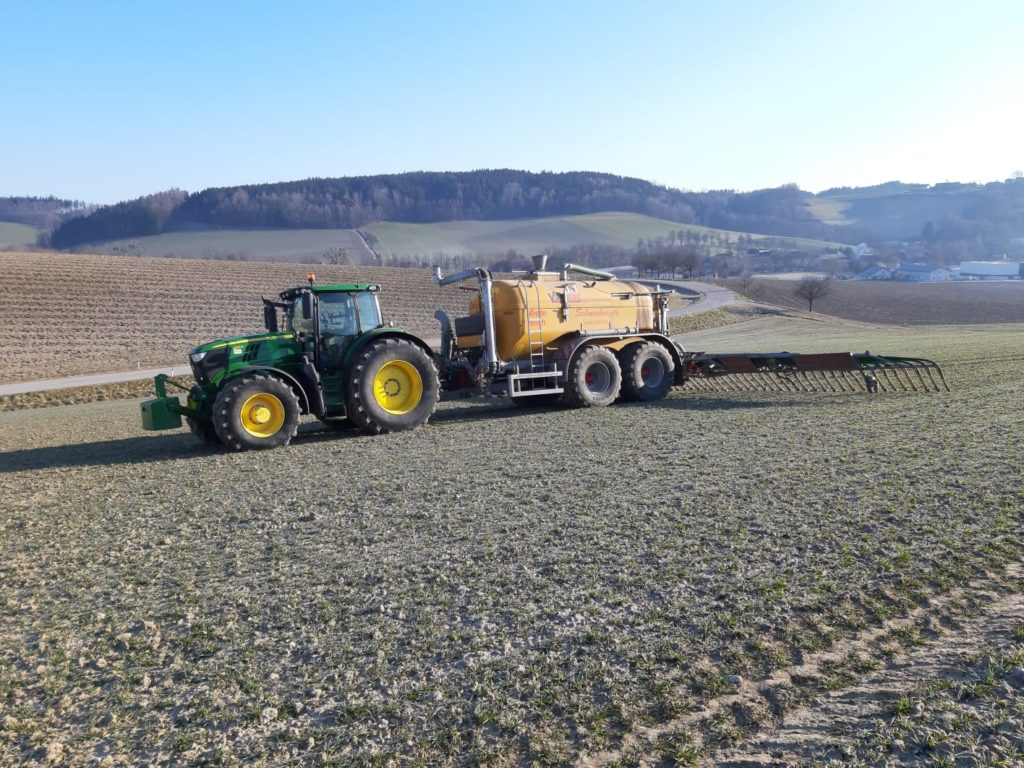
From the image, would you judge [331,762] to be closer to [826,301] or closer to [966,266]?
[826,301]

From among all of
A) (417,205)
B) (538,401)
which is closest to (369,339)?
(538,401)

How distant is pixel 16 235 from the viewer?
114125mm

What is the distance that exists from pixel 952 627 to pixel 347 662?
3470mm

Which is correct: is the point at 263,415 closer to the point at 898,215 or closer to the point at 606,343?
the point at 606,343

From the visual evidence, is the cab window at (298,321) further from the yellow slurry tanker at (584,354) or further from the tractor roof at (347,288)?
the yellow slurry tanker at (584,354)

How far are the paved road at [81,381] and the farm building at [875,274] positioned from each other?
9366 cm

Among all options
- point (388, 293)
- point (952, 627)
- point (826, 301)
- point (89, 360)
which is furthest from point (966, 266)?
point (952, 627)

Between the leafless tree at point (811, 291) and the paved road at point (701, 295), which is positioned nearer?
the paved road at point (701, 295)

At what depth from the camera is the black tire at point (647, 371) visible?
15203 mm

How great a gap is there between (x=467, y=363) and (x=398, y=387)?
166 cm

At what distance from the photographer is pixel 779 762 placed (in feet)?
11.8

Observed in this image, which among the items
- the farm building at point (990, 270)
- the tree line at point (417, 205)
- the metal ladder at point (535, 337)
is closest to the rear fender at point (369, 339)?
the metal ladder at point (535, 337)

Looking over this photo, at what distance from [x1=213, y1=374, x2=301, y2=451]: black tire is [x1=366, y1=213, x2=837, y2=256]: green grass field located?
87.1 meters

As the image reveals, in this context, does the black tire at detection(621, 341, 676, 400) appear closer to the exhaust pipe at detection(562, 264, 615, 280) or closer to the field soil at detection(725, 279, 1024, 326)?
the exhaust pipe at detection(562, 264, 615, 280)
